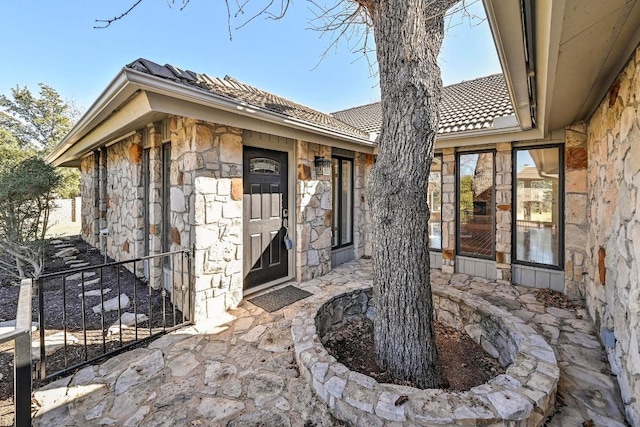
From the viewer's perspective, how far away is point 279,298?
13.4 feet

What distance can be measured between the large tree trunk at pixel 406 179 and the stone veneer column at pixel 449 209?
328 centimetres

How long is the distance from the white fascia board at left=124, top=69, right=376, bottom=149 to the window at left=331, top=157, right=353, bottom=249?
5.69ft

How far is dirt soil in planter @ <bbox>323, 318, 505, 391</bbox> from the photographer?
8.11 ft

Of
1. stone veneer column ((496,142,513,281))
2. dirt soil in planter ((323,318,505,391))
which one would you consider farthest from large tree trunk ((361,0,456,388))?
stone veneer column ((496,142,513,281))

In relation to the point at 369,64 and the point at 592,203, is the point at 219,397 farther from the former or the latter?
the point at 592,203

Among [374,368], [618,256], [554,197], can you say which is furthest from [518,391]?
[554,197]

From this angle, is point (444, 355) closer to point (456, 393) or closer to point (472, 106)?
point (456, 393)

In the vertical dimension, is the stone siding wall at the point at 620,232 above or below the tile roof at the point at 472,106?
below

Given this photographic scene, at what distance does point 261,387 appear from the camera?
2299 millimetres

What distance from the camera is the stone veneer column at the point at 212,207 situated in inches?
133

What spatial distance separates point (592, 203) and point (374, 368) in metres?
3.70

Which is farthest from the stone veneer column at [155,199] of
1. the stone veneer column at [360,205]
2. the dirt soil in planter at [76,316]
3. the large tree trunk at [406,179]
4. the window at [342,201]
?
the stone veneer column at [360,205]

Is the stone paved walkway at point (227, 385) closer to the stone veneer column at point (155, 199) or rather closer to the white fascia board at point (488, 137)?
the stone veneer column at point (155, 199)

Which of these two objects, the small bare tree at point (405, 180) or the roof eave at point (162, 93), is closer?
the small bare tree at point (405, 180)
